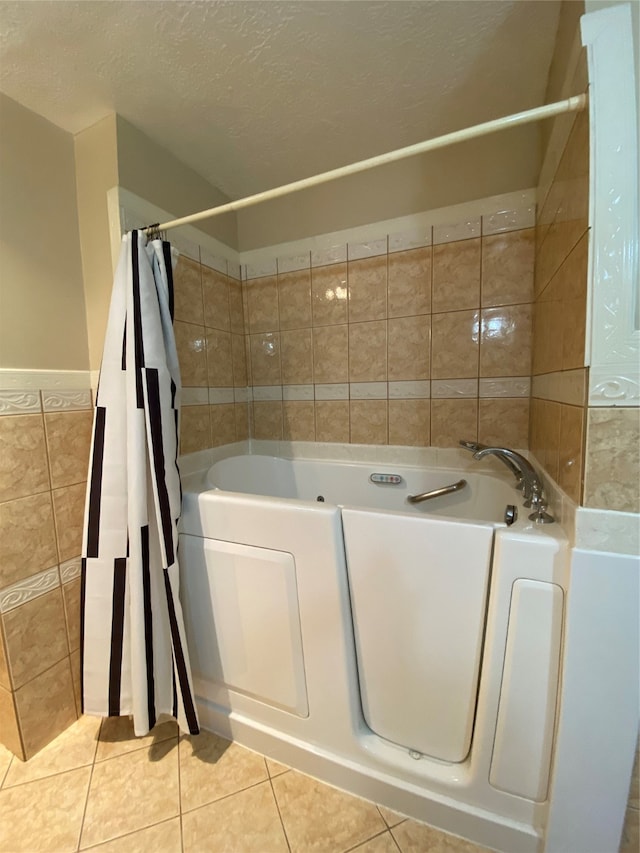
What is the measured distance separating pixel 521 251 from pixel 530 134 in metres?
0.43

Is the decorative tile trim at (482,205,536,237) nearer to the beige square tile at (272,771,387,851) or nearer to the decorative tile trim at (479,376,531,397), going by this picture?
the decorative tile trim at (479,376,531,397)

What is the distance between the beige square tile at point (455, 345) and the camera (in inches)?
57.8

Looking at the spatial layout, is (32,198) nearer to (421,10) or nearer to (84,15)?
(84,15)

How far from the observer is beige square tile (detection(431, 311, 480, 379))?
57.8 inches

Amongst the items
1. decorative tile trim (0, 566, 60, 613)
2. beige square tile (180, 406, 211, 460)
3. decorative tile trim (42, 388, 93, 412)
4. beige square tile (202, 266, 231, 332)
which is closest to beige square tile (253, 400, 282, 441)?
beige square tile (180, 406, 211, 460)

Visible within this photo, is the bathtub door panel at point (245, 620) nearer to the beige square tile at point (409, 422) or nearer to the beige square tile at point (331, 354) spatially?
the beige square tile at point (409, 422)

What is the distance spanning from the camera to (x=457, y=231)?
1.45m

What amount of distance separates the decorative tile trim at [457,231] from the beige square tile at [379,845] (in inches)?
79.0

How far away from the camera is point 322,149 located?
1.40 m

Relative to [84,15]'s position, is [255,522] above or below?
below

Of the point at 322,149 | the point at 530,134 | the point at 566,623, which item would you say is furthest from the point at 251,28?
the point at 566,623

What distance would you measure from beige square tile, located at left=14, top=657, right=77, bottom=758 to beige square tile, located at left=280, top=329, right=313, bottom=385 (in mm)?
1476

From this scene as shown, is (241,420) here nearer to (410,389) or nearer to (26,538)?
(410,389)

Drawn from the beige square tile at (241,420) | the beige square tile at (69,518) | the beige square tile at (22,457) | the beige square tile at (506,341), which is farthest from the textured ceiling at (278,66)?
the beige square tile at (69,518)
